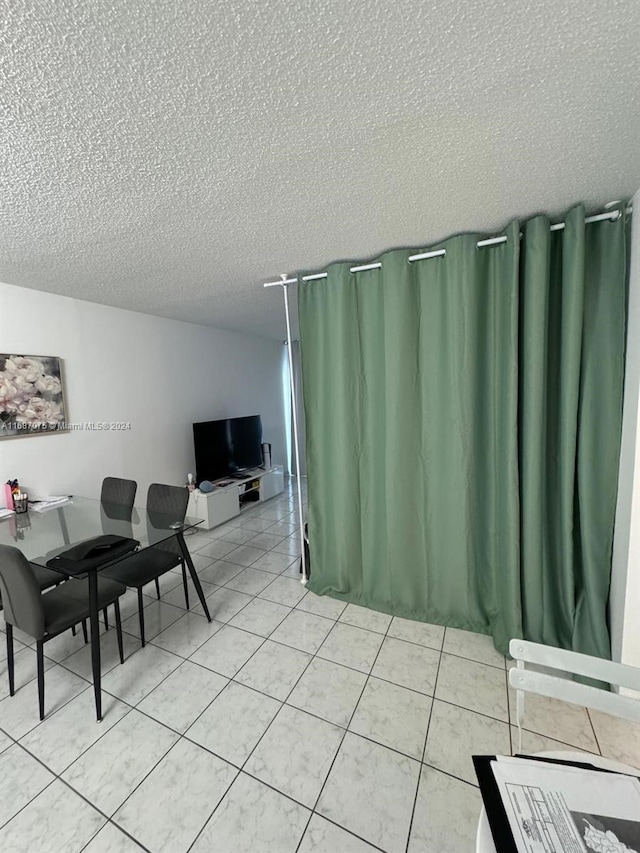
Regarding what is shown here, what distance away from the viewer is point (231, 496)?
12.9ft

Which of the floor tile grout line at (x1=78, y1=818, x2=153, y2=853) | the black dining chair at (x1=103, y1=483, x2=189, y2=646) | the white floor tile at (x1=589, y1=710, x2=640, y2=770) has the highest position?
the black dining chair at (x1=103, y1=483, x2=189, y2=646)

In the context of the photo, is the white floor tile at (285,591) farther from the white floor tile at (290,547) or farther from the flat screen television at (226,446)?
the flat screen television at (226,446)

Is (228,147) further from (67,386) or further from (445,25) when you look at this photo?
(67,386)

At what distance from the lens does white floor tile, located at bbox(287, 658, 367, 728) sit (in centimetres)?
155

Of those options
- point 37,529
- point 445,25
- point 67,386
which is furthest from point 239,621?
point 445,25

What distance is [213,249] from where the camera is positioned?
6.46ft

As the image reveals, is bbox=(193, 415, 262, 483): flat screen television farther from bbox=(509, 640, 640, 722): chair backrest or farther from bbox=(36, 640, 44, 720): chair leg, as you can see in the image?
bbox=(509, 640, 640, 722): chair backrest

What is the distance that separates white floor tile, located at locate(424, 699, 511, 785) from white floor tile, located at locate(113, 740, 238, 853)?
0.84 metres

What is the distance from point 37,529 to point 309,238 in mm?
2446

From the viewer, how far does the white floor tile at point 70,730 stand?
4.53 ft

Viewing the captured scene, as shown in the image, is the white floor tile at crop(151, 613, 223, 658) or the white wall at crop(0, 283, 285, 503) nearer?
the white floor tile at crop(151, 613, 223, 658)

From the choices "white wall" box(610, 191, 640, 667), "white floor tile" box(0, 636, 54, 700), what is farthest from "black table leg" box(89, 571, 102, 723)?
"white wall" box(610, 191, 640, 667)

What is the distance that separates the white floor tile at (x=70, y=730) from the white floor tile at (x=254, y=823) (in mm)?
688

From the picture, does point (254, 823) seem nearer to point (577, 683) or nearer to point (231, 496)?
point (577, 683)
